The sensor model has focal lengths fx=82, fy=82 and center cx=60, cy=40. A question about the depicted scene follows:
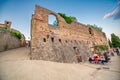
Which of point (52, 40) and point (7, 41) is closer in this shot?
point (52, 40)

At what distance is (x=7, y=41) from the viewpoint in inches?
658

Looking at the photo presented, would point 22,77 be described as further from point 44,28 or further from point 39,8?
point 39,8

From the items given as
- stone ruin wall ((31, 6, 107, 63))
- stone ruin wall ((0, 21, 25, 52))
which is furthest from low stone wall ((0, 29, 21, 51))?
stone ruin wall ((31, 6, 107, 63))

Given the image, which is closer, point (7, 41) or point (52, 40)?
point (52, 40)

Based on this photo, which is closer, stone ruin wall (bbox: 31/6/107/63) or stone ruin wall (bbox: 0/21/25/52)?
stone ruin wall (bbox: 31/6/107/63)

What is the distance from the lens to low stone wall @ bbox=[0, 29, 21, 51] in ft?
50.5

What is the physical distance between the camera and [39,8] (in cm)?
1229

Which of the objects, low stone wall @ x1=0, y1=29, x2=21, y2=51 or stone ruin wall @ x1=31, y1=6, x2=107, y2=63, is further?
low stone wall @ x1=0, y1=29, x2=21, y2=51

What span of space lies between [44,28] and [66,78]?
8344 millimetres

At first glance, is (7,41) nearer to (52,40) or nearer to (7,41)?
(7,41)

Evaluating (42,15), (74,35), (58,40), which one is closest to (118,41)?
(74,35)

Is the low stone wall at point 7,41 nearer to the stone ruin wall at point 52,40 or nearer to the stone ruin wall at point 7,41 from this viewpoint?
the stone ruin wall at point 7,41

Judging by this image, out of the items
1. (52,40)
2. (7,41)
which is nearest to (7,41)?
(7,41)

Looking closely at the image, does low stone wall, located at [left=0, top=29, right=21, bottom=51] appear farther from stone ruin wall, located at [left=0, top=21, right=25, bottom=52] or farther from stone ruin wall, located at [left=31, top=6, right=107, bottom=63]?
stone ruin wall, located at [left=31, top=6, right=107, bottom=63]
